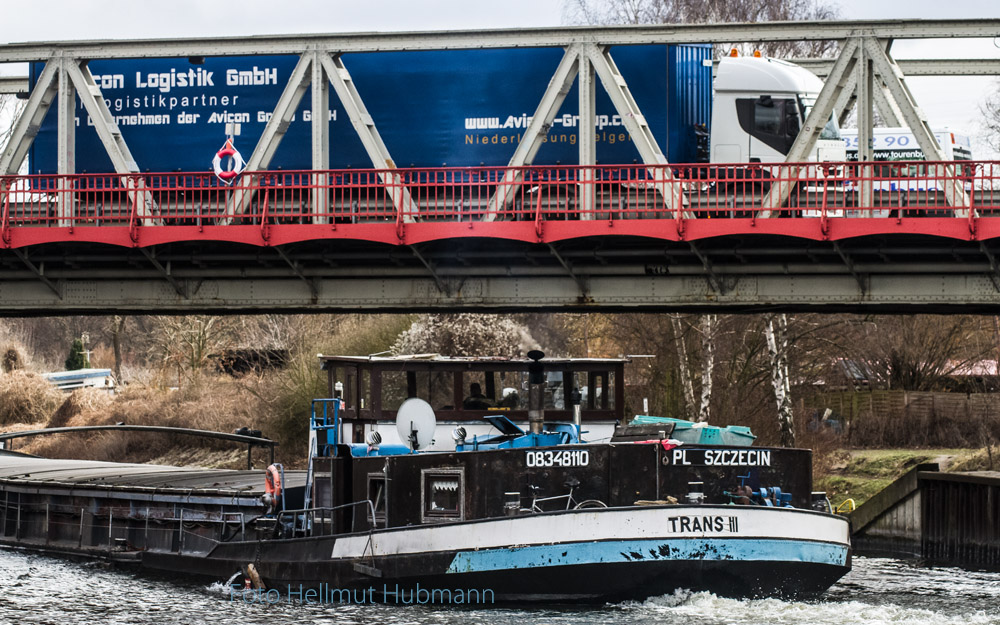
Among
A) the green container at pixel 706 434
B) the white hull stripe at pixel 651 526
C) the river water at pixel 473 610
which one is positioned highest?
the green container at pixel 706 434

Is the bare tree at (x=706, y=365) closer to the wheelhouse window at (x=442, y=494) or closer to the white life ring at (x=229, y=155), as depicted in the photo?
the white life ring at (x=229, y=155)

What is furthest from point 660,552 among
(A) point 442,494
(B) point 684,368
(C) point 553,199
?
(B) point 684,368

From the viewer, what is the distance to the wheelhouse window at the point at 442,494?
17.0 meters

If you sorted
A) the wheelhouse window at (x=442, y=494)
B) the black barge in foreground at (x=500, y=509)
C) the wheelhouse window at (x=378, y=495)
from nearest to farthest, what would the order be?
the black barge in foreground at (x=500, y=509) → the wheelhouse window at (x=442, y=494) → the wheelhouse window at (x=378, y=495)

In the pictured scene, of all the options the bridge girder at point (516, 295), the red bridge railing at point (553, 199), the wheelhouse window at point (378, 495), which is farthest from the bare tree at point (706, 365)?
the wheelhouse window at point (378, 495)

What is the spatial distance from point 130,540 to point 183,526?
171cm

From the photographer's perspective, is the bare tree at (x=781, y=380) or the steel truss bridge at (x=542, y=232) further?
the bare tree at (x=781, y=380)

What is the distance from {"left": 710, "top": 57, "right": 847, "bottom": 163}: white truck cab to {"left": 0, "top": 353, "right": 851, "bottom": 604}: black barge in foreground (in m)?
7.12

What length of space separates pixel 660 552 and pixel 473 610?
2.62 m

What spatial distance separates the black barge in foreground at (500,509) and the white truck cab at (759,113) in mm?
7117

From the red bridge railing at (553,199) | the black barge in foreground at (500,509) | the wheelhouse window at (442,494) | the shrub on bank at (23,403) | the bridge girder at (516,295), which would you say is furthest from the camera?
the shrub on bank at (23,403)

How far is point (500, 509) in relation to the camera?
54.6ft

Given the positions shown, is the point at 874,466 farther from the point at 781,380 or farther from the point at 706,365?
the point at 706,365

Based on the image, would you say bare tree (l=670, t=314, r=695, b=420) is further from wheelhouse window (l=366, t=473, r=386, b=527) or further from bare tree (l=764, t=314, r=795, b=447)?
wheelhouse window (l=366, t=473, r=386, b=527)
